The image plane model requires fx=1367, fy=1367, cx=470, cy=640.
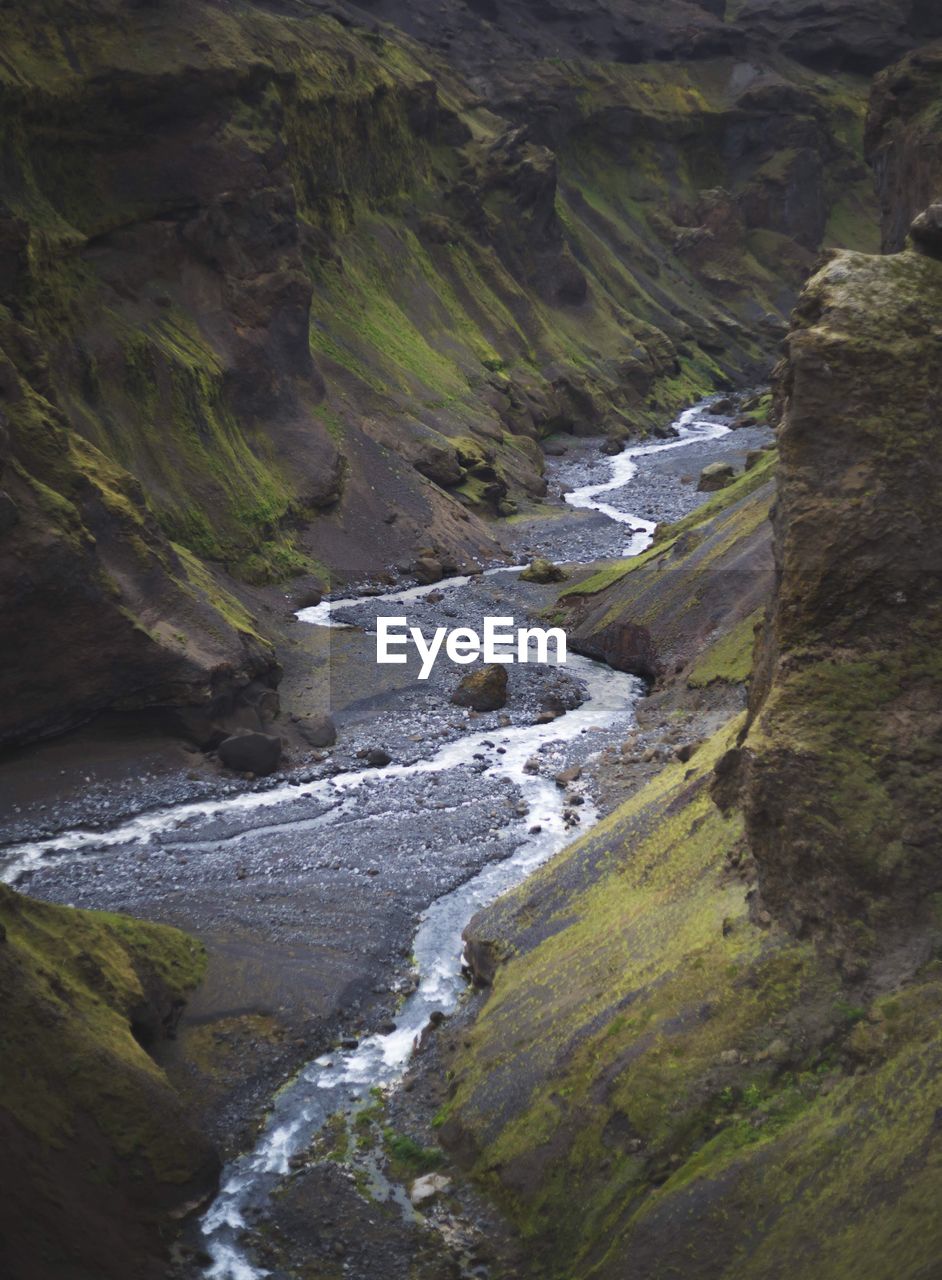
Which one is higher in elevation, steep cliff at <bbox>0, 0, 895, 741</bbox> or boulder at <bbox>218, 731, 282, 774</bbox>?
steep cliff at <bbox>0, 0, 895, 741</bbox>

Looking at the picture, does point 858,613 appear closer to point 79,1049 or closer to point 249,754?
point 79,1049

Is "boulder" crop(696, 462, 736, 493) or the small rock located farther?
"boulder" crop(696, 462, 736, 493)

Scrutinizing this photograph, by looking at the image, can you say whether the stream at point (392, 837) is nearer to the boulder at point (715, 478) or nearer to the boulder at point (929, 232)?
the boulder at point (929, 232)

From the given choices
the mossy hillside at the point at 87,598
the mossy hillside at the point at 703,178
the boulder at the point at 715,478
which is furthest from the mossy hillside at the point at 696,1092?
the mossy hillside at the point at 703,178

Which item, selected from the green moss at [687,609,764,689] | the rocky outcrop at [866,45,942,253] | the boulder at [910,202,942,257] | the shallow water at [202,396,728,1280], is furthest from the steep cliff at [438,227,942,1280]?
the rocky outcrop at [866,45,942,253]

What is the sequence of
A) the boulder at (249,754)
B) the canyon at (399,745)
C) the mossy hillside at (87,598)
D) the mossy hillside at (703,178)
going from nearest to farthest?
the canyon at (399,745) → the mossy hillside at (87,598) → the boulder at (249,754) → the mossy hillside at (703,178)

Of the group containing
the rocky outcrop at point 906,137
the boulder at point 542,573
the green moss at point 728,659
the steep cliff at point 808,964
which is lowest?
the boulder at point 542,573

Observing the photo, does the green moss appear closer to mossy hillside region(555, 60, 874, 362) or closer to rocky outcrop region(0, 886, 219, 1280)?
rocky outcrop region(0, 886, 219, 1280)
